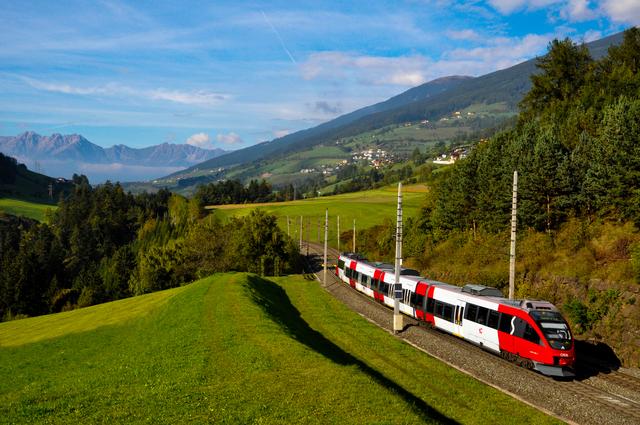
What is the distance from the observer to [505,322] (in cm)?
2761

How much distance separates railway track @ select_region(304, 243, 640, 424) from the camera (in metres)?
20.5

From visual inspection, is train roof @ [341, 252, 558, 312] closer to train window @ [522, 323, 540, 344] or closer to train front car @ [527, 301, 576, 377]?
train front car @ [527, 301, 576, 377]

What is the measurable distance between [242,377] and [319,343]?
35.1ft

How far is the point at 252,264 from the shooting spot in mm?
86250

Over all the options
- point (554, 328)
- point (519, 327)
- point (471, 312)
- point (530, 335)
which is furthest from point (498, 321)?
point (554, 328)

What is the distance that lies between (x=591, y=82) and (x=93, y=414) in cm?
7204

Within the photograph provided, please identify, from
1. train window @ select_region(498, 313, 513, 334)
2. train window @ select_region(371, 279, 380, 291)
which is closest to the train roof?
train window @ select_region(498, 313, 513, 334)

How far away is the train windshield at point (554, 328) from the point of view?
25.1 meters

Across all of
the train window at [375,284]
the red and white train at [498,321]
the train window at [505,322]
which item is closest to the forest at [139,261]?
the train window at [375,284]

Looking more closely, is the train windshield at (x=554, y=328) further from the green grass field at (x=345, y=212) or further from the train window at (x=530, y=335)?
the green grass field at (x=345, y=212)

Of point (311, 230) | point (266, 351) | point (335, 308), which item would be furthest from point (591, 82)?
point (311, 230)

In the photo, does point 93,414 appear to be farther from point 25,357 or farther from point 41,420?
point 25,357

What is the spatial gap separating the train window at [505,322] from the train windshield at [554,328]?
5.55ft

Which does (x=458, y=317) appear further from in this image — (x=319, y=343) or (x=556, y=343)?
(x=319, y=343)
